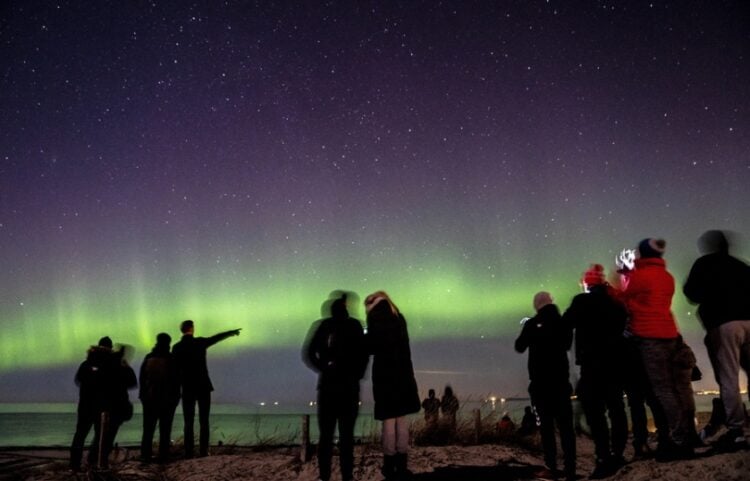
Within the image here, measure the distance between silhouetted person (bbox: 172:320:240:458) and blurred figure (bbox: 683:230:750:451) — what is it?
7.09 m

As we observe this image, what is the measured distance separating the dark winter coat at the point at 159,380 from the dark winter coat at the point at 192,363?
0.17 meters

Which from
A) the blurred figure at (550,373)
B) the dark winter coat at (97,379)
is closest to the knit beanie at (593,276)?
the blurred figure at (550,373)

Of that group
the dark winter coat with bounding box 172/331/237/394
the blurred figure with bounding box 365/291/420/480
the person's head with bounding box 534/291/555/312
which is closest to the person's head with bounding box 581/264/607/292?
the person's head with bounding box 534/291/555/312

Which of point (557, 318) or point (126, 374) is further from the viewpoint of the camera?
point (126, 374)

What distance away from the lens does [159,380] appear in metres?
8.98

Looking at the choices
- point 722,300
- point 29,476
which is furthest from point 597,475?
point 29,476

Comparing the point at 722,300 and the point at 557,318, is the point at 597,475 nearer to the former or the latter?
the point at 557,318

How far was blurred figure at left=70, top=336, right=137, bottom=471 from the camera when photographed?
813 cm

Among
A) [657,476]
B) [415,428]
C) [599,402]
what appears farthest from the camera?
[415,428]

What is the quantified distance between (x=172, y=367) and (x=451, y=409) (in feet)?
16.6

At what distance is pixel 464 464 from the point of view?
24.6 ft

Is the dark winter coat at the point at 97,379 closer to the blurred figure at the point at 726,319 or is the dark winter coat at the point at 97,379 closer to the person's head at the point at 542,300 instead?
the person's head at the point at 542,300

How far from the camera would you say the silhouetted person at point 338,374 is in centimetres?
605

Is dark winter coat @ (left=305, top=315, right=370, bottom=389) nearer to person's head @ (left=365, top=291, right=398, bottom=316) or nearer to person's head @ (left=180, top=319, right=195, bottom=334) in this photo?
person's head @ (left=365, top=291, right=398, bottom=316)
